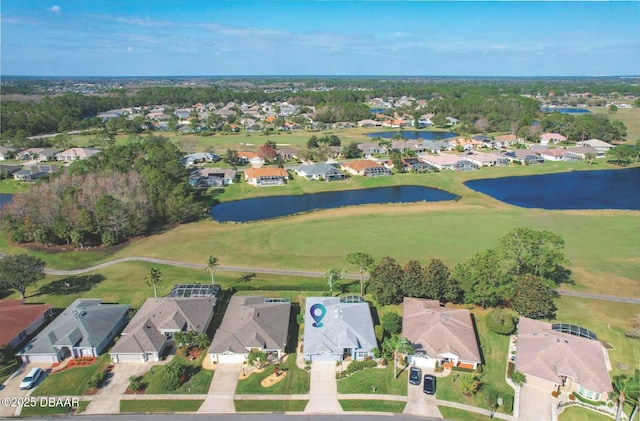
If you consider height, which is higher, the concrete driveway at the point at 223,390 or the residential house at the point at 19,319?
the residential house at the point at 19,319

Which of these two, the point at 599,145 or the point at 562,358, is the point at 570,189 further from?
the point at 562,358

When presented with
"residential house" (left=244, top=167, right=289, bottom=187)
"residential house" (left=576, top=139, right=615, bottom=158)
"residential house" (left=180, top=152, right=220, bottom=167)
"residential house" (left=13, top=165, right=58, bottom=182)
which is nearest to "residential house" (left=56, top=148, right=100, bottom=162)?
"residential house" (left=13, top=165, right=58, bottom=182)

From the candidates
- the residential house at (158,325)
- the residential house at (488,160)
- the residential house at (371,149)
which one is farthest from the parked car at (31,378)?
the residential house at (488,160)

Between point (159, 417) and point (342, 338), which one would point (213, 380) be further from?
point (342, 338)

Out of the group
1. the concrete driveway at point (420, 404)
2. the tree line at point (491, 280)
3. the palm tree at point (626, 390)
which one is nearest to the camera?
the palm tree at point (626, 390)

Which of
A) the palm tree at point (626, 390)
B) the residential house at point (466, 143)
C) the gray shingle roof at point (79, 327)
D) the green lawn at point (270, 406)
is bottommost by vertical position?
the green lawn at point (270, 406)

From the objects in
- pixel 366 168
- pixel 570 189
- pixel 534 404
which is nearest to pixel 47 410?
pixel 534 404

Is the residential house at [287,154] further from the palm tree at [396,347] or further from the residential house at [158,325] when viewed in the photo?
the palm tree at [396,347]
